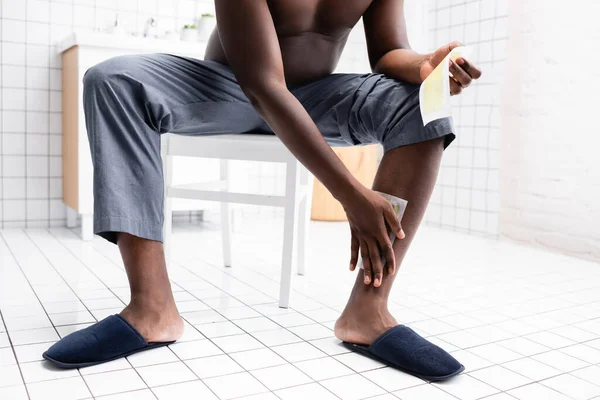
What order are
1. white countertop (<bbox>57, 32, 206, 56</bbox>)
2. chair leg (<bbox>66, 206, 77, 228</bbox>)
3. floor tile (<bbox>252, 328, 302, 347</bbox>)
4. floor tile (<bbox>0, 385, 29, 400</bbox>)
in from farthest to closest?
chair leg (<bbox>66, 206, 77, 228</bbox>)
white countertop (<bbox>57, 32, 206, 56</bbox>)
floor tile (<bbox>252, 328, 302, 347</bbox>)
floor tile (<bbox>0, 385, 29, 400</bbox>)

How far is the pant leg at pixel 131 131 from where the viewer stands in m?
1.06

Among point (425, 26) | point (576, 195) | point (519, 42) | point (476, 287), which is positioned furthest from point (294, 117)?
point (425, 26)

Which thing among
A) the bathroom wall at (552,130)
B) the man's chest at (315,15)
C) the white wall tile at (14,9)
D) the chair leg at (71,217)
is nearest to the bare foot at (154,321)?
the man's chest at (315,15)

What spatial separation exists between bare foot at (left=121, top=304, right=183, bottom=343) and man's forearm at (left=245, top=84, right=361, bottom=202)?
0.39 metres

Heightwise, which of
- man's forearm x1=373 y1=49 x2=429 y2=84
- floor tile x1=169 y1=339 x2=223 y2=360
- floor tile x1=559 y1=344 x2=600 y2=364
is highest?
man's forearm x1=373 y1=49 x2=429 y2=84

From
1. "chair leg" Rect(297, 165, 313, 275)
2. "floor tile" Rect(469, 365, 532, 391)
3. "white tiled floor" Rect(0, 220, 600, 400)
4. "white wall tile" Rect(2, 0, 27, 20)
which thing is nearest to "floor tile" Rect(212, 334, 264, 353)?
"white tiled floor" Rect(0, 220, 600, 400)

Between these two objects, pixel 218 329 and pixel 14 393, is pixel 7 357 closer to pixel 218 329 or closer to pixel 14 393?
pixel 14 393

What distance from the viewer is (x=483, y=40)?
8.91 feet

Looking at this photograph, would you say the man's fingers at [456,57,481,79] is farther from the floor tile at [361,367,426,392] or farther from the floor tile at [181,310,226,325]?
the floor tile at [181,310,226,325]

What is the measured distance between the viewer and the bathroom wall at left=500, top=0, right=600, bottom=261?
228 cm

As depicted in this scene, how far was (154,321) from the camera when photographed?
111cm

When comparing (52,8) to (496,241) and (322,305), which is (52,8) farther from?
(496,241)

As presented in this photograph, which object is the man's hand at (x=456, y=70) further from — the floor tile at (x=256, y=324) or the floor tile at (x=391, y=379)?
the floor tile at (x=256, y=324)

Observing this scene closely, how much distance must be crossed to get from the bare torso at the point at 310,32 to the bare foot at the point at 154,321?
1.89 feet
